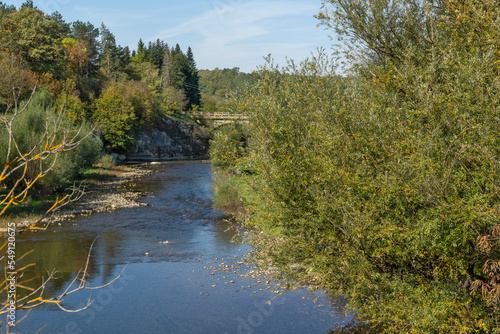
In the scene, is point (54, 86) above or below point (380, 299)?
above

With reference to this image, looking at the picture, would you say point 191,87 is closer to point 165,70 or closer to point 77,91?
point 165,70

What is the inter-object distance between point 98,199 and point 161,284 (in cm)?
2187

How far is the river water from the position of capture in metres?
16.8

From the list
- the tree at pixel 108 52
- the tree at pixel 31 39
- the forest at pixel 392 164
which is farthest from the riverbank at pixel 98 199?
the tree at pixel 108 52

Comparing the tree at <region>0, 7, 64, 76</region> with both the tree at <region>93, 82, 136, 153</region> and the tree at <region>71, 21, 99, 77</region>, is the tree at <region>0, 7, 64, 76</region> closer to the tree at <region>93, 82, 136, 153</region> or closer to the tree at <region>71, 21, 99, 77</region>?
the tree at <region>93, 82, 136, 153</region>

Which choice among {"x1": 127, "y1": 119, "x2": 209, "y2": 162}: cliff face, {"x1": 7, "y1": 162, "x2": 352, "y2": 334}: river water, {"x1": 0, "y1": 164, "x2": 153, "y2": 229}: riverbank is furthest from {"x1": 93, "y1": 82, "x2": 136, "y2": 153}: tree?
{"x1": 7, "y1": 162, "x2": 352, "y2": 334}: river water

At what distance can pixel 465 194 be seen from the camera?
380 inches

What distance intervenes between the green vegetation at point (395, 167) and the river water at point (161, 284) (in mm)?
3769

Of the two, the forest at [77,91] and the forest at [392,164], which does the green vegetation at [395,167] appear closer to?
the forest at [392,164]

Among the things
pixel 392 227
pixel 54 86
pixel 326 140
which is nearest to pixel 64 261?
pixel 326 140

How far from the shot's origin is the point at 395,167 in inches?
399

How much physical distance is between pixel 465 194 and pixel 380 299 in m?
3.86

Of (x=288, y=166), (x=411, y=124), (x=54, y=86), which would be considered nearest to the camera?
(x=411, y=124)

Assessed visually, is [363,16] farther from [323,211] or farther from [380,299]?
[380,299]
